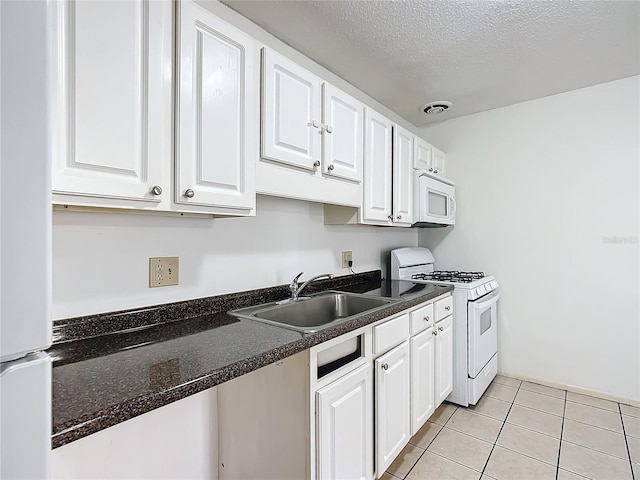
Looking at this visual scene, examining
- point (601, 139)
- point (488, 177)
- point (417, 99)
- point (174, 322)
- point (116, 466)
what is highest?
point (417, 99)

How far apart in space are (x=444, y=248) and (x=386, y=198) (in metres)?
1.34

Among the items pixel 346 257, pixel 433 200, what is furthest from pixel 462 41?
pixel 346 257

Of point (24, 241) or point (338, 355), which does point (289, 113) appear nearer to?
point (338, 355)

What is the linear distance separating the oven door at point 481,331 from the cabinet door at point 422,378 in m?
0.45

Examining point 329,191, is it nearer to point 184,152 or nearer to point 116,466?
point 184,152

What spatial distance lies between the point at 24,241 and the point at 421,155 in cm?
271

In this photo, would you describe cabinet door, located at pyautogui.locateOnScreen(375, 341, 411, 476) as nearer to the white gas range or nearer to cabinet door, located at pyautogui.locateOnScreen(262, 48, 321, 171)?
the white gas range

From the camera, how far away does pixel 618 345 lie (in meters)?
2.51

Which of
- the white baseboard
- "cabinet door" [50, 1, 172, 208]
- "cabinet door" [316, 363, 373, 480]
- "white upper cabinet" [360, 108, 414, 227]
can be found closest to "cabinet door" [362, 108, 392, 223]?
"white upper cabinet" [360, 108, 414, 227]

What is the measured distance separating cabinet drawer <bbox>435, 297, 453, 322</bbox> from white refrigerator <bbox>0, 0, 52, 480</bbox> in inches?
82.6

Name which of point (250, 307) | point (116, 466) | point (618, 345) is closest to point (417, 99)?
point (250, 307)

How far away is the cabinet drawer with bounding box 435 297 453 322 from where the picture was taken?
2.22 metres

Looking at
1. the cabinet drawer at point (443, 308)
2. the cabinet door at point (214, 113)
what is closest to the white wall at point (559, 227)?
the cabinet drawer at point (443, 308)

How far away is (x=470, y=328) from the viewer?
2408 millimetres
